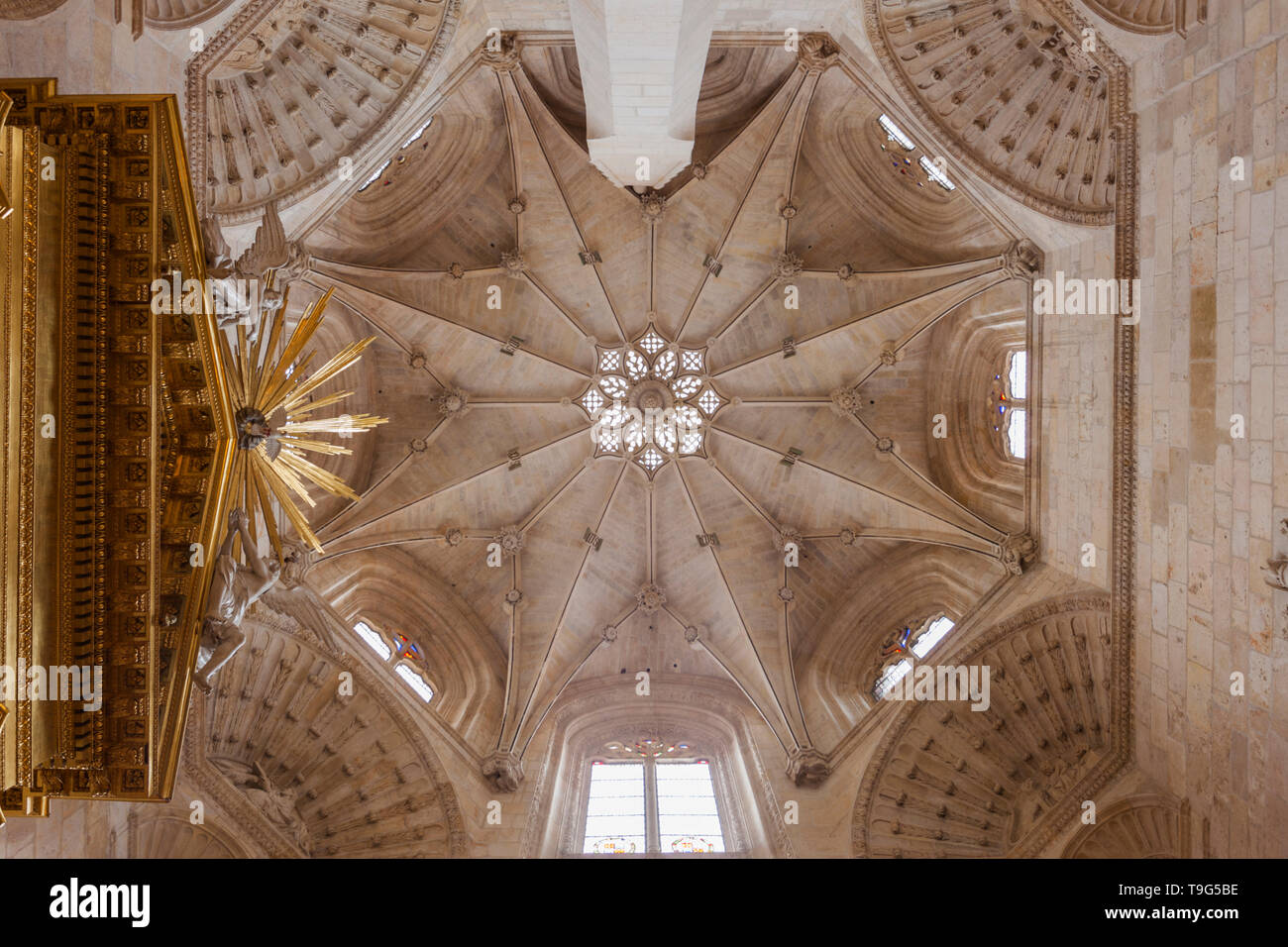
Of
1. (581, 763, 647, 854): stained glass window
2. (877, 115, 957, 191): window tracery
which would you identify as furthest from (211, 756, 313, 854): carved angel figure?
(877, 115, 957, 191): window tracery

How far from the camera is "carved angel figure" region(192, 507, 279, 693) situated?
7.69 meters

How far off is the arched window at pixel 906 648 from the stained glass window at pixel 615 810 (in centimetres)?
457

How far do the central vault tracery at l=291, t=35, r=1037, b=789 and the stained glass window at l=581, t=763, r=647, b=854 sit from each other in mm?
1496

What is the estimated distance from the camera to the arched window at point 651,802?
13117 mm

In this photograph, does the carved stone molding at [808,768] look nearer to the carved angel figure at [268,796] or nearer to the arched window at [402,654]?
the arched window at [402,654]

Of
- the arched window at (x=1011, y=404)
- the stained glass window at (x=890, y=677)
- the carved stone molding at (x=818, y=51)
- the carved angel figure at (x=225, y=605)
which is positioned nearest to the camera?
the carved angel figure at (x=225, y=605)

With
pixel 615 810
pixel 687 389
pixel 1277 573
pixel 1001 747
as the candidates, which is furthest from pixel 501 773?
pixel 1277 573

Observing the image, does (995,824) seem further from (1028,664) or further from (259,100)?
(259,100)

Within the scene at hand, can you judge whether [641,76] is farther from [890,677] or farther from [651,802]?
[651,802]

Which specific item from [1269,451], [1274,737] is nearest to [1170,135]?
[1269,451]

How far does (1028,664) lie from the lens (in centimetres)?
1238

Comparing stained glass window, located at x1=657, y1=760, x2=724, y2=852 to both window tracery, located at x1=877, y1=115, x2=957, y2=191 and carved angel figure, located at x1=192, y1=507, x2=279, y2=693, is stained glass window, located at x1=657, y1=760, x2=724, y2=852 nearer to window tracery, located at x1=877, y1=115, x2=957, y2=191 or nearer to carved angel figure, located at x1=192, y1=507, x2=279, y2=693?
carved angel figure, located at x1=192, y1=507, x2=279, y2=693

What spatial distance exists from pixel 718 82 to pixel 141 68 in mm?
9340

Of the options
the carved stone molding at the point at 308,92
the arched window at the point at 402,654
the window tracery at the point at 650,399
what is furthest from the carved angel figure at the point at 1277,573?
the arched window at the point at 402,654
